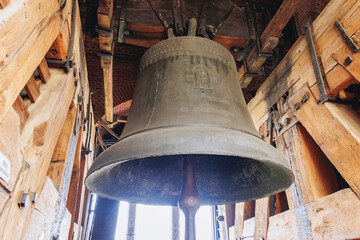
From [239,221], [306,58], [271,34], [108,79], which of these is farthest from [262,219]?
[108,79]

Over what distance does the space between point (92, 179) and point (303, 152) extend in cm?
151

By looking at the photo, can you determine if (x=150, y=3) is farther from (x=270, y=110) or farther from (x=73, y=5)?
(x=270, y=110)

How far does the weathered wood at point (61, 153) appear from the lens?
1839 mm

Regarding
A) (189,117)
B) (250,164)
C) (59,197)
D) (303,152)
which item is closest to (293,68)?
(303,152)

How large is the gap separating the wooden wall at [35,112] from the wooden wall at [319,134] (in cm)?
163

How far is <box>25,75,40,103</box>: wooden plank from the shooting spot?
1260mm

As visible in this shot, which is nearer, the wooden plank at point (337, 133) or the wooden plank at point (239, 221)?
the wooden plank at point (337, 133)

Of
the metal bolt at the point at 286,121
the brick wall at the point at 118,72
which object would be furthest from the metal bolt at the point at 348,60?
the brick wall at the point at 118,72

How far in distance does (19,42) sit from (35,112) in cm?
53

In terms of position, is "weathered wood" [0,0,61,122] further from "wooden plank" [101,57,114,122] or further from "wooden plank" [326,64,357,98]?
"wooden plank" [326,64,357,98]

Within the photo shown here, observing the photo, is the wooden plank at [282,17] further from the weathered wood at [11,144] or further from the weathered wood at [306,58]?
the weathered wood at [11,144]

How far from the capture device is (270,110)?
253cm

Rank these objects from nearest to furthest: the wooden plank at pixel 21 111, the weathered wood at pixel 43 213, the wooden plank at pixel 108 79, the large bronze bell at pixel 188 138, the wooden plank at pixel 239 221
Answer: the large bronze bell at pixel 188 138 → the wooden plank at pixel 21 111 → the weathered wood at pixel 43 213 → the wooden plank at pixel 108 79 → the wooden plank at pixel 239 221

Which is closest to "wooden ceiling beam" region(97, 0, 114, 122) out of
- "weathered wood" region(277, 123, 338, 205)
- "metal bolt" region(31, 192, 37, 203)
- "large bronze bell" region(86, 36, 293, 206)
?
"large bronze bell" region(86, 36, 293, 206)
